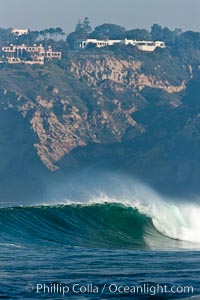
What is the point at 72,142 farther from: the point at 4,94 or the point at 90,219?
the point at 90,219

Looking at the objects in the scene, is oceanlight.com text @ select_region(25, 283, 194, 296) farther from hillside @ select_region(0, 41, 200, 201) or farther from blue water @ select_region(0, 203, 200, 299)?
hillside @ select_region(0, 41, 200, 201)

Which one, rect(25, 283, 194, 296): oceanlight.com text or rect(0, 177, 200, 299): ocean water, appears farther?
rect(0, 177, 200, 299): ocean water

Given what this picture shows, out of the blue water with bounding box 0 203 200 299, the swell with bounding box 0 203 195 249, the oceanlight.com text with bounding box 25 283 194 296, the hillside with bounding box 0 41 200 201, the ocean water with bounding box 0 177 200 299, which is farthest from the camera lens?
the hillside with bounding box 0 41 200 201

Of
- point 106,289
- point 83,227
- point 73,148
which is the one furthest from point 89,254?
point 73,148

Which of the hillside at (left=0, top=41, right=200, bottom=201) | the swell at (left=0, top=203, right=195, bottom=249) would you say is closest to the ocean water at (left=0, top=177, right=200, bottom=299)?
the swell at (left=0, top=203, right=195, bottom=249)

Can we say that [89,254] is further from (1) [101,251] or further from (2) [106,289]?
(2) [106,289]

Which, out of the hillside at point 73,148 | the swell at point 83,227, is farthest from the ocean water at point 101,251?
the hillside at point 73,148

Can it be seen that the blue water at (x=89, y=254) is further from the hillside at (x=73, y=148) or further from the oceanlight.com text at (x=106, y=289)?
the hillside at (x=73, y=148)

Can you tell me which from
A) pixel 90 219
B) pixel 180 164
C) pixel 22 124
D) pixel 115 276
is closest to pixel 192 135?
pixel 180 164

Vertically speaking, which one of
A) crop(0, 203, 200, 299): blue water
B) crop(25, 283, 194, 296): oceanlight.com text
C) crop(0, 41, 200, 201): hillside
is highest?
crop(0, 41, 200, 201): hillside
